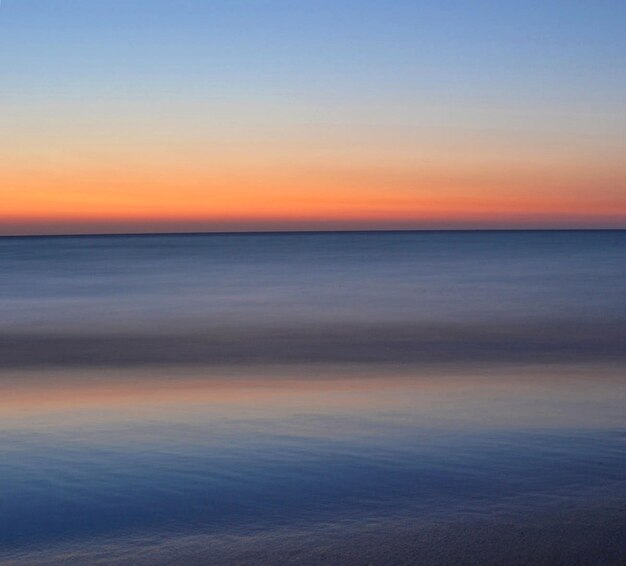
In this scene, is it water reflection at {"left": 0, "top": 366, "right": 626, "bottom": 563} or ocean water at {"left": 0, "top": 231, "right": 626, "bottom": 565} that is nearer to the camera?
ocean water at {"left": 0, "top": 231, "right": 626, "bottom": 565}

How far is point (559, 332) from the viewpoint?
48.0 feet

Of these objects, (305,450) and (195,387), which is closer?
(305,450)

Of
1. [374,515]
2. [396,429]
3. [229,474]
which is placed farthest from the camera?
[396,429]

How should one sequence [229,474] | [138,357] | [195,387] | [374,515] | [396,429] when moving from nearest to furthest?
[374,515]
[229,474]
[396,429]
[195,387]
[138,357]

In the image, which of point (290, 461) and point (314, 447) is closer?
point (290, 461)

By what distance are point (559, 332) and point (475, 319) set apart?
2.77 m

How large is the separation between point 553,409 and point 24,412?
411cm

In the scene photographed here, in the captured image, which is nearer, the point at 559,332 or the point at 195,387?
the point at 195,387

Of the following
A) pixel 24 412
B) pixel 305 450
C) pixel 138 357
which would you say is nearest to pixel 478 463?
pixel 305 450

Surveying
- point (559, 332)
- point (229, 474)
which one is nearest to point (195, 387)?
point (229, 474)

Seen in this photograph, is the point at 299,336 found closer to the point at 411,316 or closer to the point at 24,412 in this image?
the point at 411,316

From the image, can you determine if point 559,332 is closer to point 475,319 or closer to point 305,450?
point 475,319

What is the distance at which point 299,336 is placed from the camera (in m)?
14.4

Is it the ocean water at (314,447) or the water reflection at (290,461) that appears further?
the water reflection at (290,461)
